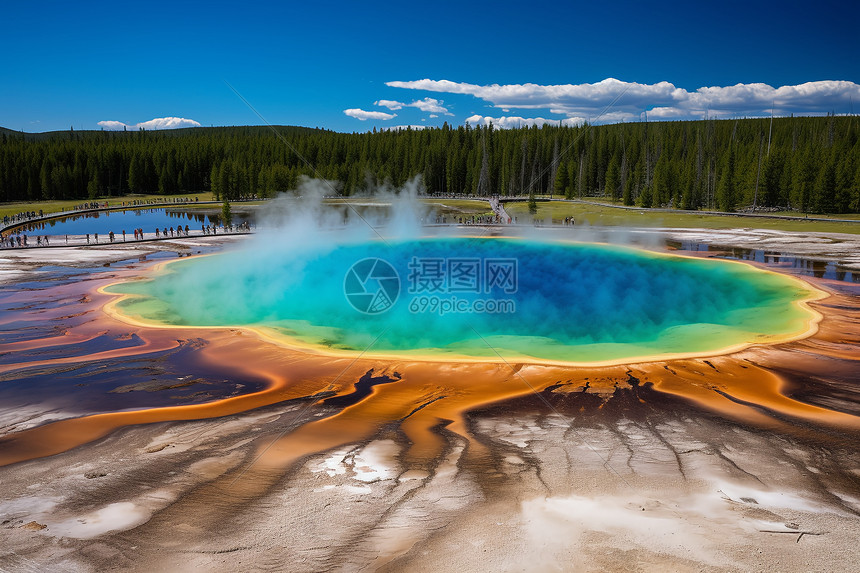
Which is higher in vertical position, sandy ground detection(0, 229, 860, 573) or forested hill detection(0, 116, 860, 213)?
forested hill detection(0, 116, 860, 213)

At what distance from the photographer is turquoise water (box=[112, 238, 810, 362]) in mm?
18125

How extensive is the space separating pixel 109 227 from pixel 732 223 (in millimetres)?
66144

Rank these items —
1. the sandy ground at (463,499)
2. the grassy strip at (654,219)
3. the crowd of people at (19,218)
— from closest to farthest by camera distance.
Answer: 1. the sandy ground at (463,499)
2. the grassy strip at (654,219)
3. the crowd of people at (19,218)

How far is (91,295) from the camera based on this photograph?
78.1 feet

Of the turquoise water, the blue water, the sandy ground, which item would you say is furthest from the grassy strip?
the sandy ground

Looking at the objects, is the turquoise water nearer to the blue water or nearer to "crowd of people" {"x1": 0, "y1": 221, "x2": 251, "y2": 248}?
"crowd of people" {"x1": 0, "y1": 221, "x2": 251, "y2": 248}

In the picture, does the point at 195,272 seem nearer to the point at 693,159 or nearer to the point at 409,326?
the point at 409,326

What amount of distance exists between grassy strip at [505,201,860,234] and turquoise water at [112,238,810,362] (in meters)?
19.4

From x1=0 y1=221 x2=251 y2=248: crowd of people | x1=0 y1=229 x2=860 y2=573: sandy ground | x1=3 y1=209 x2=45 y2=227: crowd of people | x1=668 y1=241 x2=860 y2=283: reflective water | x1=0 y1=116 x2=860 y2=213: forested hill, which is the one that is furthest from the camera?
x1=0 y1=116 x2=860 y2=213: forested hill

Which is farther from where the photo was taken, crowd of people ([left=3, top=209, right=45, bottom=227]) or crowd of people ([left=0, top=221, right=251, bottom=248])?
crowd of people ([left=3, top=209, right=45, bottom=227])

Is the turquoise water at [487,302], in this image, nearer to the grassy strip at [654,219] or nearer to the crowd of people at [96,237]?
the crowd of people at [96,237]

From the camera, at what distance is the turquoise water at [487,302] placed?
18.1 m

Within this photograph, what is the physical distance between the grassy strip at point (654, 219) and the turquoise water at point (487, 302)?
63.7 feet

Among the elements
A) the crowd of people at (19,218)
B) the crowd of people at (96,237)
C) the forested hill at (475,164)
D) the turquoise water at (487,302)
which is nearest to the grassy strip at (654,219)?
the forested hill at (475,164)
